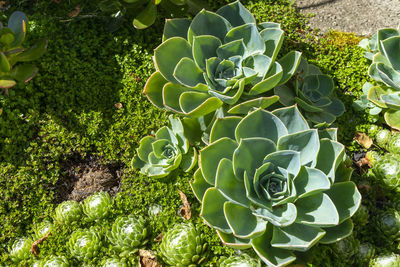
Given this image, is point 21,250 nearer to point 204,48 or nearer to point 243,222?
point 243,222

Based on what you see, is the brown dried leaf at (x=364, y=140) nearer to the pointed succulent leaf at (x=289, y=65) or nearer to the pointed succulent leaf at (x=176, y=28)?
the pointed succulent leaf at (x=289, y=65)

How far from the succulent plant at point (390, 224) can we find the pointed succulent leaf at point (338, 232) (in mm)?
506

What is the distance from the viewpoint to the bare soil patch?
7.73 feet

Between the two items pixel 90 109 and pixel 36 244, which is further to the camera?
pixel 90 109

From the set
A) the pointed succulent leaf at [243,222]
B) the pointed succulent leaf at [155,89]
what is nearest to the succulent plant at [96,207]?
the pointed succulent leaf at [155,89]

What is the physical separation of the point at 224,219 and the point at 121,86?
1385mm

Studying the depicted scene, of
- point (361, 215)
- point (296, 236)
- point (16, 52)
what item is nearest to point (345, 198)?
point (296, 236)

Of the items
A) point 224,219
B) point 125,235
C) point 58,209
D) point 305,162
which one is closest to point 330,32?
point 305,162

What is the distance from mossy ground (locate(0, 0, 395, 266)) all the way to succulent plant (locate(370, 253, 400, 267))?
2.50 feet

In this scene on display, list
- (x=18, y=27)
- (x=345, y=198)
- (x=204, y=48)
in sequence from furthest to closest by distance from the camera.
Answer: (x=18, y=27)
(x=204, y=48)
(x=345, y=198)

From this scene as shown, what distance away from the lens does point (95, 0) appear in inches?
108

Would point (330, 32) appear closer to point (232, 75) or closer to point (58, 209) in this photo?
point (232, 75)

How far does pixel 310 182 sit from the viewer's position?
5.12 feet

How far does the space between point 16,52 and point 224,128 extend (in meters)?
1.51
